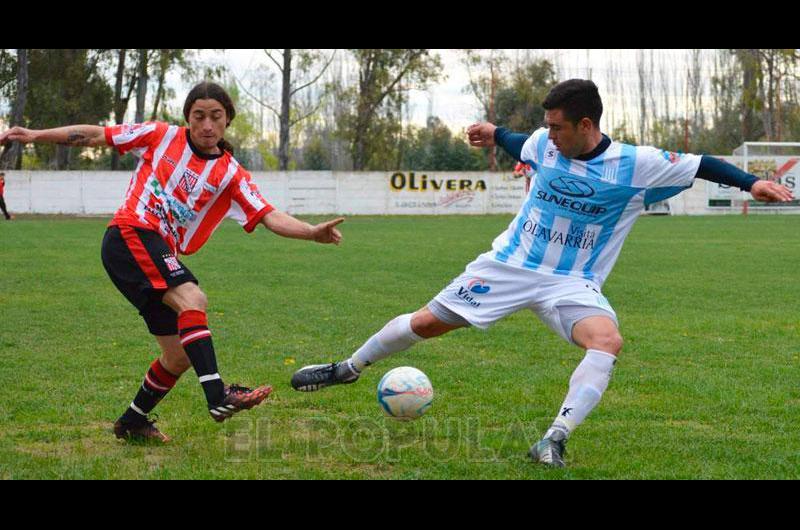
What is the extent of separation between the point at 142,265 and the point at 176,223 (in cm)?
35

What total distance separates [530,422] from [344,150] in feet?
173

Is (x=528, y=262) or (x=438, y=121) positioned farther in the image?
(x=438, y=121)

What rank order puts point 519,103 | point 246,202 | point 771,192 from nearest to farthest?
point 771,192 < point 246,202 < point 519,103

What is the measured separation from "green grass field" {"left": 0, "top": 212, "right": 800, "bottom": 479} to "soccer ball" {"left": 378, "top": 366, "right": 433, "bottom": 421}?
0.19m

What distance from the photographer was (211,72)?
1996 inches

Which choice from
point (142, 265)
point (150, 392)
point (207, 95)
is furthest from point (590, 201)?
point (150, 392)

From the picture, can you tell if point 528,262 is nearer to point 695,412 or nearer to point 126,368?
point 695,412

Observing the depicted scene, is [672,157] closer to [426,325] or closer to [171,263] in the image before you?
[426,325]

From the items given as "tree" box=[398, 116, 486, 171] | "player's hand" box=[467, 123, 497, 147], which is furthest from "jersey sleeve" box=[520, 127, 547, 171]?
"tree" box=[398, 116, 486, 171]

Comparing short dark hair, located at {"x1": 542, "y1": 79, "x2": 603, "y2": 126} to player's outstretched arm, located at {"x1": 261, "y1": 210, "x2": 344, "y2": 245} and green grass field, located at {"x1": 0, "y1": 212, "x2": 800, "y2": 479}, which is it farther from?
green grass field, located at {"x1": 0, "y1": 212, "x2": 800, "y2": 479}

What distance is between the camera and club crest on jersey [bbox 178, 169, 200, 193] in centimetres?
528

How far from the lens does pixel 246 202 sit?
5.50 meters

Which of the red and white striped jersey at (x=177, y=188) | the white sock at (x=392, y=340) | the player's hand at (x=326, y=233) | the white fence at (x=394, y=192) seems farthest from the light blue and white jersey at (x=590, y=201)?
the white fence at (x=394, y=192)

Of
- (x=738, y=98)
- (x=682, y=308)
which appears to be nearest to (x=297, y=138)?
(x=738, y=98)
